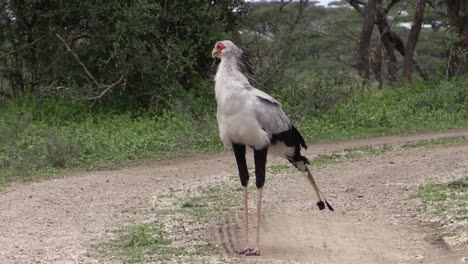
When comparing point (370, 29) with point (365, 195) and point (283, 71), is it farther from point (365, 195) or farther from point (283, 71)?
point (365, 195)

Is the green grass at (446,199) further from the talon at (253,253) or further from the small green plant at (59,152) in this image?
the small green plant at (59,152)

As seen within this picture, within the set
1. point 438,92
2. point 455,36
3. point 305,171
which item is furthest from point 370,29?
point 305,171

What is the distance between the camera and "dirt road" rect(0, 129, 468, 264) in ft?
22.5

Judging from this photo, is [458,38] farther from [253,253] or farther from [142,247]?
[142,247]

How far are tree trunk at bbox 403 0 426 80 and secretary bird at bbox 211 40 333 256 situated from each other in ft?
42.3

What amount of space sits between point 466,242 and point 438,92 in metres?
9.91

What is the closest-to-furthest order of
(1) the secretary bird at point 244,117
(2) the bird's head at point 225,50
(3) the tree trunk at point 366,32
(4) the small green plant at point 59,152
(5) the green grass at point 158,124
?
(1) the secretary bird at point 244,117, (2) the bird's head at point 225,50, (4) the small green plant at point 59,152, (5) the green grass at point 158,124, (3) the tree trunk at point 366,32

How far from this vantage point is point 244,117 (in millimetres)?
6805

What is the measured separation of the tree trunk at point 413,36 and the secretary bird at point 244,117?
1288 centimetres

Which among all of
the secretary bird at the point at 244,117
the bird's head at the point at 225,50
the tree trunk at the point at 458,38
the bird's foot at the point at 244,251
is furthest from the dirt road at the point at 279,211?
the tree trunk at the point at 458,38

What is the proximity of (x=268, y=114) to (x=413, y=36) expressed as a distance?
13580mm

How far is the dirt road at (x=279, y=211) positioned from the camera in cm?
684

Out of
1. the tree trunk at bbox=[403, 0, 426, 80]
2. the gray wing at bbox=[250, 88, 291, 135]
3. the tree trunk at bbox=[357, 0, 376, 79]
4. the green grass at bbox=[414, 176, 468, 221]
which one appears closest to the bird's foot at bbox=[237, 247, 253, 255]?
the gray wing at bbox=[250, 88, 291, 135]

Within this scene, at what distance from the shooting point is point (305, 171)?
7.61 meters
